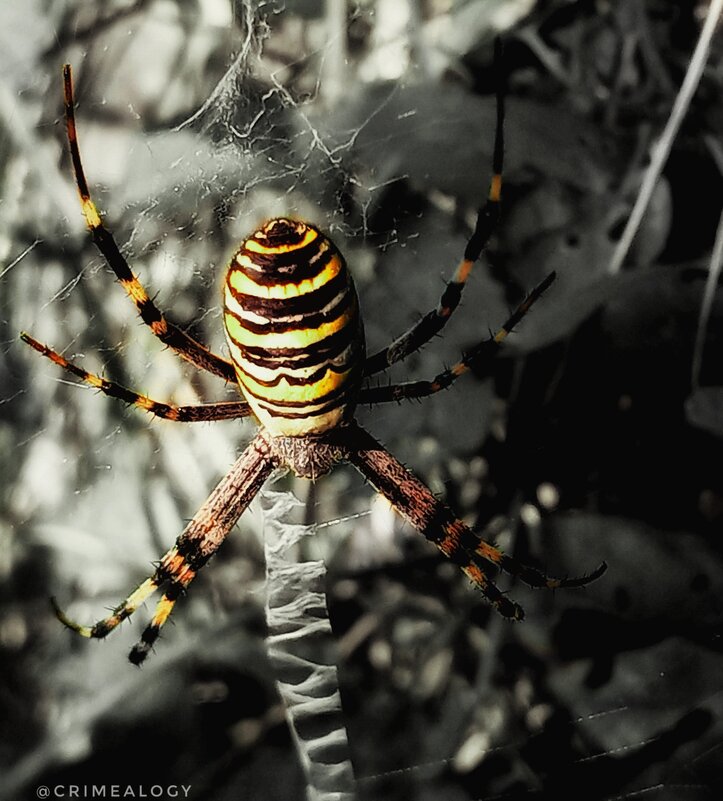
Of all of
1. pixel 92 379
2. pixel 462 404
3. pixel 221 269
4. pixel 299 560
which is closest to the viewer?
pixel 92 379

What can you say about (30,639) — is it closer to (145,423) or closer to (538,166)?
(145,423)

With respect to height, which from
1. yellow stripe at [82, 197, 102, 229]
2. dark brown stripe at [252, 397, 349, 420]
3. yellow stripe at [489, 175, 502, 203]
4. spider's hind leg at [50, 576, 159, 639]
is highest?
yellow stripe at [82, 197, 102, 229]

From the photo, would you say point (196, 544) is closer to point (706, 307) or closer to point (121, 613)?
point (121, 613)

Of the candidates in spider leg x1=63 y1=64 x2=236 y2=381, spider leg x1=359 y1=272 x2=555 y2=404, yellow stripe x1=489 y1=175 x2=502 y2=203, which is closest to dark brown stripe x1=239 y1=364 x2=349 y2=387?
spider leg x1=63 y1=64 x2=236 y2=381

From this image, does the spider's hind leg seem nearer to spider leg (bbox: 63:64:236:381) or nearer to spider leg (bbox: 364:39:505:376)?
spider leg (bbox: 63:64:236:381)

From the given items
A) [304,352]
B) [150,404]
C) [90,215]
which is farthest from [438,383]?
[90,215]

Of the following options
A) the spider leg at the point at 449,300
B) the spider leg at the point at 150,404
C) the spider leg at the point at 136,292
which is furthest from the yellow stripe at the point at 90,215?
the spider leg at the point at 449,300

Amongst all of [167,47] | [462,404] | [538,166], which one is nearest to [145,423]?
[462,404]
